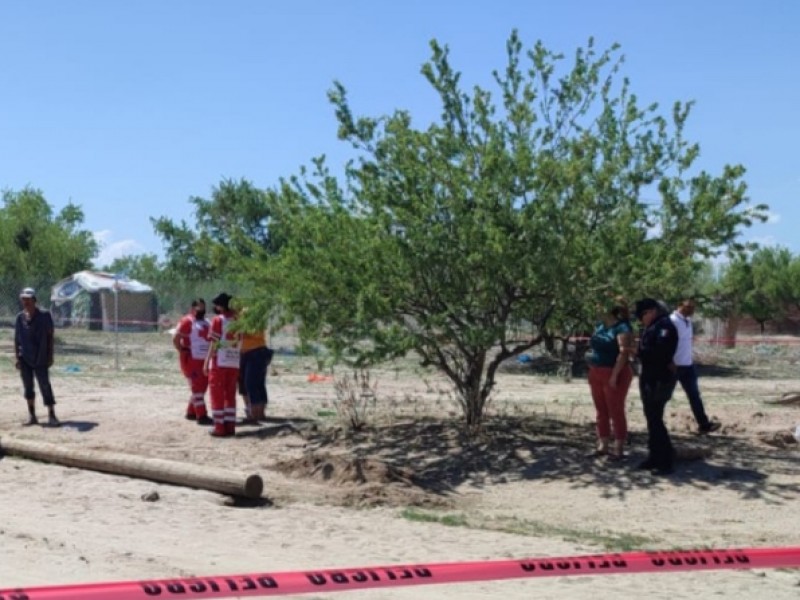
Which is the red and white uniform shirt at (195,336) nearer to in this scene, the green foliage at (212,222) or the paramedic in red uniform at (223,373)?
the paramedic in red uniform at (223,373)

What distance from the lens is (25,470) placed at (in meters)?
12.3

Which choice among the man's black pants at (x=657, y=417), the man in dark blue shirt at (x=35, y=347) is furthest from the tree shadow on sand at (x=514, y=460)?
the man in dark blue shirt at (x=35, y=347)

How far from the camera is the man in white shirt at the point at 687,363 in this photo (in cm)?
1422

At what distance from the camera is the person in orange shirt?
49.2 ft

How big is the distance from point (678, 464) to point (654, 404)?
0.92m

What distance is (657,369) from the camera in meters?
11.8

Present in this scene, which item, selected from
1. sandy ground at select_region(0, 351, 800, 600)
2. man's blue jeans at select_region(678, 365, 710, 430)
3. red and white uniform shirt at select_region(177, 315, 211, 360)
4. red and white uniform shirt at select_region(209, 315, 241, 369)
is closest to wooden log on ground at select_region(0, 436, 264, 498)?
sandy ground at select_region(0, 351, 800, 600)

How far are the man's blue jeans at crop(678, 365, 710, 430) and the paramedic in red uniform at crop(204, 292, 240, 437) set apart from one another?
17.4 feet

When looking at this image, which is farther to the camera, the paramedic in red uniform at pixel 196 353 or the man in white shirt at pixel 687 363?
the paramedic in red uniform at pixel 196 353

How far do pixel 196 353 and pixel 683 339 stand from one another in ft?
19.8

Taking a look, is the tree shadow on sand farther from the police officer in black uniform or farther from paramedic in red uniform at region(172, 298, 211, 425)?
paramedic in red uniform at region(172, 298, 211, 425)

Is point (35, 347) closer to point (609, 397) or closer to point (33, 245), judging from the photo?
point (609, 397)

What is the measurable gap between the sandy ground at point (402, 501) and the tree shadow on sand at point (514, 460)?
3cm

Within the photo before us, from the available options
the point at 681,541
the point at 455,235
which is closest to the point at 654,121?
the point at 455,235
